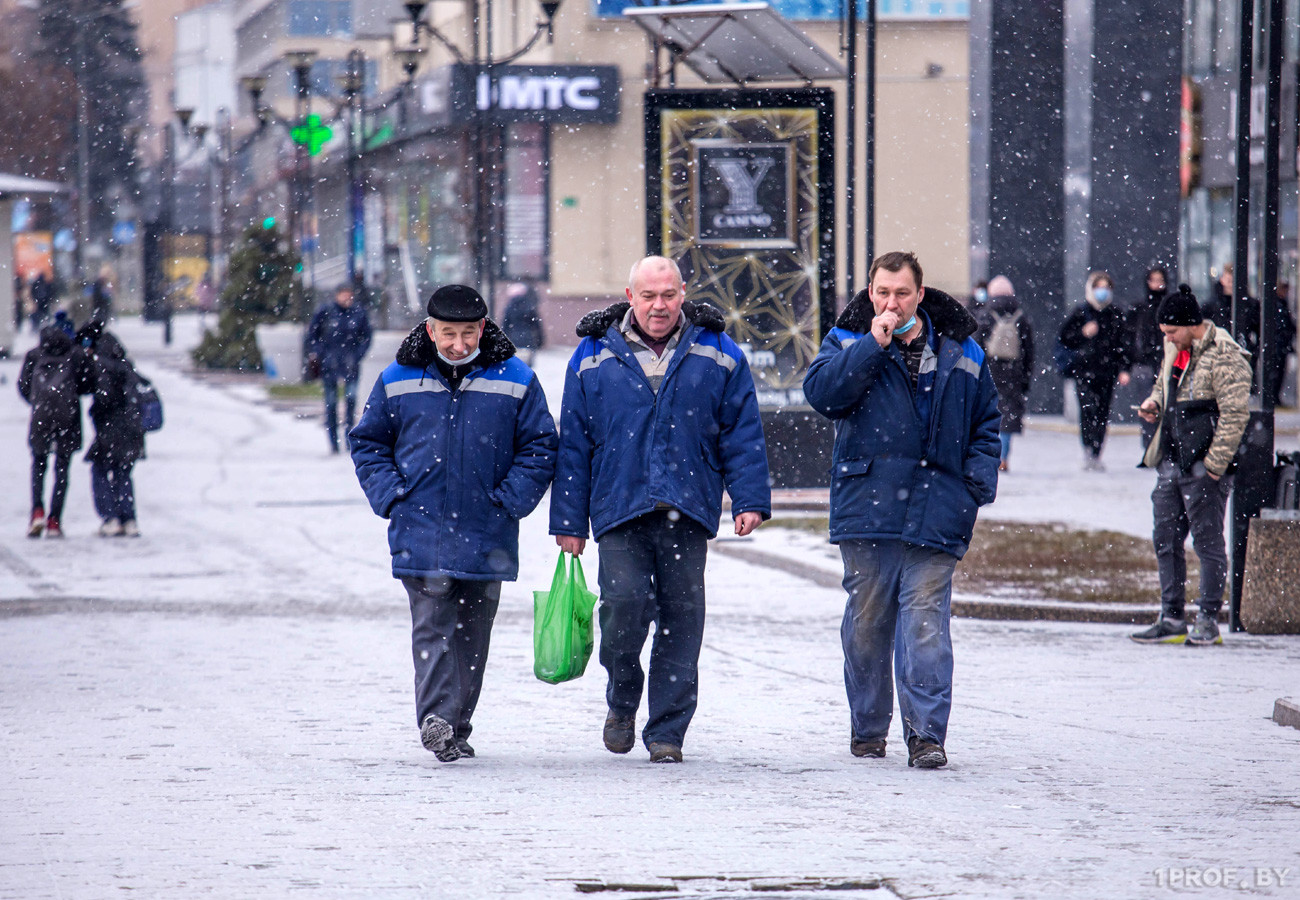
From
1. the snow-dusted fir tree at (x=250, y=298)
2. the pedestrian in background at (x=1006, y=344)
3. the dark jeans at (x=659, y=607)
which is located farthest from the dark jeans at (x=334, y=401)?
the snow-dusted fir tree at (x=250, y=298)

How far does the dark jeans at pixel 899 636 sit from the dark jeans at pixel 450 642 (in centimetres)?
132

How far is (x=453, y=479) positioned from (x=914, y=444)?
1651mm

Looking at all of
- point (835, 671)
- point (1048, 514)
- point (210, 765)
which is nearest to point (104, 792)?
point (210, 765)

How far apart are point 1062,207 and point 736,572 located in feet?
55.7

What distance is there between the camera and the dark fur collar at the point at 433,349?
22.3 feet

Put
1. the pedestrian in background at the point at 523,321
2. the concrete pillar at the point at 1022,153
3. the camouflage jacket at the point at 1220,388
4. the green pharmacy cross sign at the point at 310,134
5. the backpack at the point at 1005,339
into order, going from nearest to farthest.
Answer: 1. the camouflage jacket at the point at 1220,388
2. the backpack at the point at 1005,339
3. the concrete pillar at the point at 1022,153
4. the green pharmacy cross sign at the point at 310,134
5. the pedestrian in background at the point at 523,321

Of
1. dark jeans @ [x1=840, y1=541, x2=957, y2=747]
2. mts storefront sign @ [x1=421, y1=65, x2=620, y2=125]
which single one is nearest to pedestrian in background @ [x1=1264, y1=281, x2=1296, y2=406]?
dark jeans @ [x1=840, y1=541, x2=957, y2=747]

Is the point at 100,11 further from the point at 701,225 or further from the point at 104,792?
the point at 104,792

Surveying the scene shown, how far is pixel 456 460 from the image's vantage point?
674 cm

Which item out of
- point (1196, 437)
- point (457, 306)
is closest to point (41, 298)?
point (1196, 437)

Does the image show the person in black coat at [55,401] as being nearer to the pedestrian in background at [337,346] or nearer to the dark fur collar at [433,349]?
the pedestrian in background at [337,346]

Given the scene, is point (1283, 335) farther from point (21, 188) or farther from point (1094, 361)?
point (21, 188)

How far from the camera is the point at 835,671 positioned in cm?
902

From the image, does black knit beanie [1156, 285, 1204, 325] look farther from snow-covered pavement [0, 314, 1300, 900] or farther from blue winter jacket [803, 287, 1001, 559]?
blue winter jacket [803, 287, 1001, 559]
